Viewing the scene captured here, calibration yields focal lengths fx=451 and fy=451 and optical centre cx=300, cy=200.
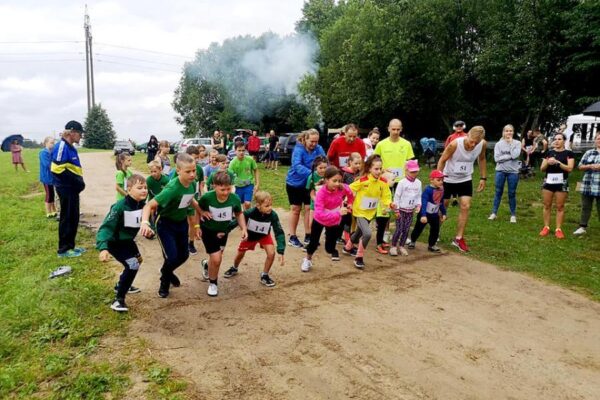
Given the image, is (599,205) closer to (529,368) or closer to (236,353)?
(529,368)

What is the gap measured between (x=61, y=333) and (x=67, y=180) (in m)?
3.06

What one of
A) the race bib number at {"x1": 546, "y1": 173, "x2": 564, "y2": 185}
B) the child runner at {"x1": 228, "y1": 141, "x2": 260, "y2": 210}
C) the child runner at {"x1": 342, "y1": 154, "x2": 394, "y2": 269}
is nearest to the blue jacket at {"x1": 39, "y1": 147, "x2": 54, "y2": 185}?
the child runner at {"x1": 228, "y1": 141, "x2": 260, "y2": 210}

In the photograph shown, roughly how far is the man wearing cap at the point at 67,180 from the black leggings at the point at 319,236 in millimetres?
3497

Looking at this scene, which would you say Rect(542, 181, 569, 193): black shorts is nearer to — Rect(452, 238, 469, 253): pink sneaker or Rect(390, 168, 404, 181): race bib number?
Rect(452, 238, 469, 253): pink sneaker

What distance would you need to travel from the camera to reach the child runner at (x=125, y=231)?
4.61 m

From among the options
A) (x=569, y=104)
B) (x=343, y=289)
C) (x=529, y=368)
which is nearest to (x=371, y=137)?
(x=343, y=289)

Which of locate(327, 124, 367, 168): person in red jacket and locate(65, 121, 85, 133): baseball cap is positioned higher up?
locate(65, 121, 85, 133): baseball cap

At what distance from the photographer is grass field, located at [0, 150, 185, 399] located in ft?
11.1

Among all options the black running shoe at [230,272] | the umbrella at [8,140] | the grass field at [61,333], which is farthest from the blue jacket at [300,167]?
the umbrella at [8,140]

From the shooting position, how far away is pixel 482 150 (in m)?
7.38

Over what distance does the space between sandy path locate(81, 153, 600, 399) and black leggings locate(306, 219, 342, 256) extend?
1.09ft

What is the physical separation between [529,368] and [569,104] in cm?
2199

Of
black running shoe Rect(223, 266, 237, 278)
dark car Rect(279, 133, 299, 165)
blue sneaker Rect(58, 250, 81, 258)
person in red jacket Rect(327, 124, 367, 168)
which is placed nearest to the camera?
→ black running shoe Rect(223, 266, 237, 278)

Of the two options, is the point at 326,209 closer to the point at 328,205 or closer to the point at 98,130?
the point at 328,205
